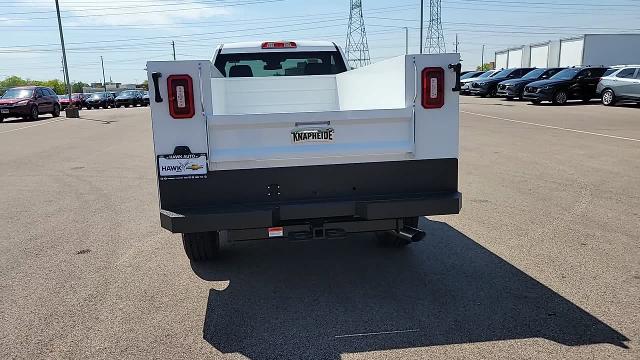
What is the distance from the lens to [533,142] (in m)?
12.1

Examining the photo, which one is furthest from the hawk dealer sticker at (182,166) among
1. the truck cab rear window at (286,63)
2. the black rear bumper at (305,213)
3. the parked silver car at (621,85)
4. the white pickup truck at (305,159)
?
the parked silver car at (621,85)

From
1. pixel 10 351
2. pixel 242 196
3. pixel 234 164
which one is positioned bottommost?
pixel 10 351

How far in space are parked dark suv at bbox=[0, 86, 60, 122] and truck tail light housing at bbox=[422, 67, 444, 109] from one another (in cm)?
2622

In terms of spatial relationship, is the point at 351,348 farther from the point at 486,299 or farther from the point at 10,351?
the point at 10,351

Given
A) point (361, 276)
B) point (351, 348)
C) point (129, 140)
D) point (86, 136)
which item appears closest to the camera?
point (351, 348)

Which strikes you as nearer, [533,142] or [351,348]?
[351,348]

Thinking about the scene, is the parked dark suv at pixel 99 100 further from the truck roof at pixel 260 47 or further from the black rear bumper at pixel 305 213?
the black rear bumper at pixel 305 213

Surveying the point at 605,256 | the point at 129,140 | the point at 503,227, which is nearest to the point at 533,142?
the point at 503,227

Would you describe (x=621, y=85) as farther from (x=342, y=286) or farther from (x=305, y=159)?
(x=305, y=159)

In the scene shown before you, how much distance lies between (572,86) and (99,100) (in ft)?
125

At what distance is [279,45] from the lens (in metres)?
6.82

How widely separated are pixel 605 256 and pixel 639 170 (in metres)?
4.73

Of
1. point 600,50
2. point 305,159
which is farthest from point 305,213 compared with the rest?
point 600,50

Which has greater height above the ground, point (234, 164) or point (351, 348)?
point (234, 164)
